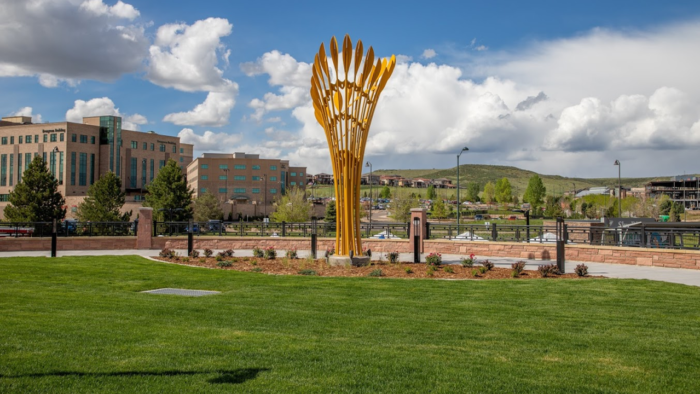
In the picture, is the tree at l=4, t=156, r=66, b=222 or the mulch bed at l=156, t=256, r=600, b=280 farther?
the tree at l=4, t=156, r=66, b=222

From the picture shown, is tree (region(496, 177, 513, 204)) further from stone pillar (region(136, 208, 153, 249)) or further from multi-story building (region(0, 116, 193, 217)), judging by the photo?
stone pillar (region(136, 208, 153, 249))

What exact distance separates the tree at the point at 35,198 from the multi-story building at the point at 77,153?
33.1 metres

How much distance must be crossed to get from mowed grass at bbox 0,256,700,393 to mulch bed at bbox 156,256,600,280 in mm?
2471

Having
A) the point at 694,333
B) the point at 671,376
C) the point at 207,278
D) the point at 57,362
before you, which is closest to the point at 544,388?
the point at 671,376

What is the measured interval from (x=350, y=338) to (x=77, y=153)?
3665 inches

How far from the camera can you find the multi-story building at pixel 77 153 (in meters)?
85.7

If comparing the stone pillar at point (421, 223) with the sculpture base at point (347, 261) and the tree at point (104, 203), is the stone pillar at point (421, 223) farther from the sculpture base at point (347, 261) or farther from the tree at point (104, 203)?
the tree at point (104, 203)

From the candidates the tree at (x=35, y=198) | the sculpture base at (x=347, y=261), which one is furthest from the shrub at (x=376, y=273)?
the tree at (x=35, y=198)

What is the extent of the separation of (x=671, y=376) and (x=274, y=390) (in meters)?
4.15

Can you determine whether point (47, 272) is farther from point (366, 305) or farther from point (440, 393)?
point (440, 393)

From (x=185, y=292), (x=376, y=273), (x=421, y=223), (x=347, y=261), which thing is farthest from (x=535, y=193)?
(x=185, y=292)

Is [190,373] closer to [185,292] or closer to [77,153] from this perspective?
[185,292]

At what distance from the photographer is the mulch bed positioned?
48.3 ft

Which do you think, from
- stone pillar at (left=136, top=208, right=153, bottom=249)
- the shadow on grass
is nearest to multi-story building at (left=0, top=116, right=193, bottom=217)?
stone pillar at (left=136, top=208, right=153, bottom=249)
